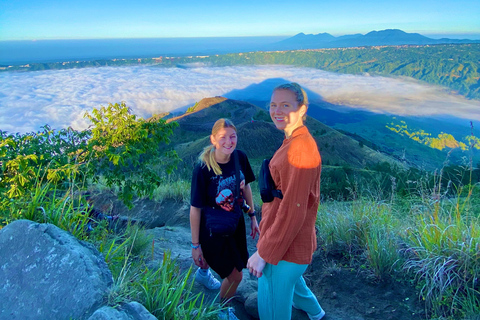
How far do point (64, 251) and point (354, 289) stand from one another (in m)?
2.52

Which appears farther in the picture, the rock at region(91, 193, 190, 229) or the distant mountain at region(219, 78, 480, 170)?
the distant mountain at region(219, 78, 480, 170)

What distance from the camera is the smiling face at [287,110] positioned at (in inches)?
72.4

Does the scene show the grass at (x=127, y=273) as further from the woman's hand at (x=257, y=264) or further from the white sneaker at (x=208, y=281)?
the white sneaker at (x=208, y=281)

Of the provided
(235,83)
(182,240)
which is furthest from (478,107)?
(182,240)

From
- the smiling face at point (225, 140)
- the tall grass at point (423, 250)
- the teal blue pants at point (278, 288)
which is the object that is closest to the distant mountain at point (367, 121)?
the tall grass at point (423, 250)

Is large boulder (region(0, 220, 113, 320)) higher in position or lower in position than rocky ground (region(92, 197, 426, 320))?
higher

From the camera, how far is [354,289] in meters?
2.97

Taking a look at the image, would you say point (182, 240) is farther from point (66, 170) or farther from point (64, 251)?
point (64, 251)

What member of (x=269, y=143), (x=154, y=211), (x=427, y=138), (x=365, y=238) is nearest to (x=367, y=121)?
(x=427, y=138)

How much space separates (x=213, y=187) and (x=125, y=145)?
6.35 ft

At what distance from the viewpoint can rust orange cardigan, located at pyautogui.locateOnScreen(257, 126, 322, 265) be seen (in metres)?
1.68

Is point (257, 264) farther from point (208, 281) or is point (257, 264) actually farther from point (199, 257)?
point (208, 281)

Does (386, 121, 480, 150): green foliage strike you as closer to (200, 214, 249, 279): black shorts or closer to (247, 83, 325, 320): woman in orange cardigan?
(200, 214, 249, 279): black shorts

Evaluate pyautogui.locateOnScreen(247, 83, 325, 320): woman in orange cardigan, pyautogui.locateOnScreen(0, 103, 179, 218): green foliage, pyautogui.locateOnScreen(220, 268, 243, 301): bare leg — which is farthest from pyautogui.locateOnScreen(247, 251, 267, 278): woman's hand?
pyautogui.locateOnScreen(0, 103, 179, 218): green foliage
